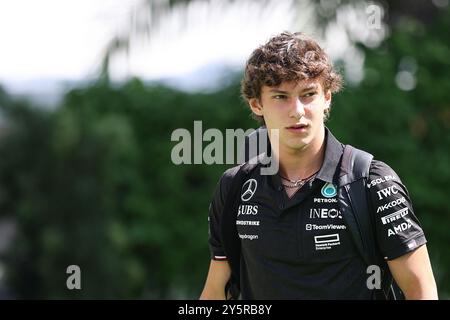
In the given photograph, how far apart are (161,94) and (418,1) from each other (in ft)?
11.4

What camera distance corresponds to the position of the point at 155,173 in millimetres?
11164

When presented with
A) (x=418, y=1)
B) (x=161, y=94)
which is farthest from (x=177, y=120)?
(x=418, y=1)

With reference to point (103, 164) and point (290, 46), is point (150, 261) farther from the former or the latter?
point (290, 46)

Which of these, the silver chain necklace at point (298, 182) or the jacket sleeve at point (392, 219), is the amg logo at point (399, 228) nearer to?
the jacket sleeve at point (392, 219)

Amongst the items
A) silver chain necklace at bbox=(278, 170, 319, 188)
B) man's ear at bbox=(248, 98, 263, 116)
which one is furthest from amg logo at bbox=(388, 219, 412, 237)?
man's ear at bbox=(248, 98, 263, 116)

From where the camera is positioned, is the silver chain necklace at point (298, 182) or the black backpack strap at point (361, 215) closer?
the black backpack strap at point (361, 215)

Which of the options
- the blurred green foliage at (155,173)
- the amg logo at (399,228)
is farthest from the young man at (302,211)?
the blurred green foliage at (155,173)

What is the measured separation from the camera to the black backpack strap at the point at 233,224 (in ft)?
12.6

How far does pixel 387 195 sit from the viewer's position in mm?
3416

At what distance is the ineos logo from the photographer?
3.82 metres

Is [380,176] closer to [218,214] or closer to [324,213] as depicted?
[324,213]

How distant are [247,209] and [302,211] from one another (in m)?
0.25

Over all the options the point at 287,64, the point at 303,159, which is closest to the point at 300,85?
the point at 287,64

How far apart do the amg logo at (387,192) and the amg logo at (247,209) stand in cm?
58
